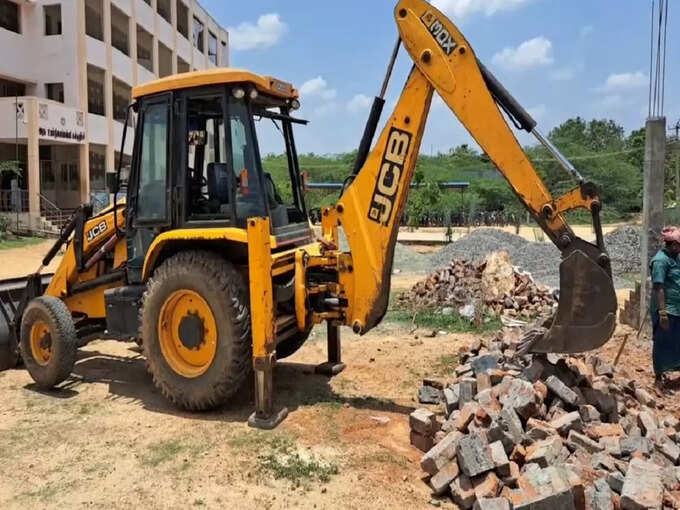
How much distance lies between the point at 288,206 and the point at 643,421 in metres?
3.64

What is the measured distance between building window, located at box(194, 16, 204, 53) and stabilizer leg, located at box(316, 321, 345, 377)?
37451 millimetres

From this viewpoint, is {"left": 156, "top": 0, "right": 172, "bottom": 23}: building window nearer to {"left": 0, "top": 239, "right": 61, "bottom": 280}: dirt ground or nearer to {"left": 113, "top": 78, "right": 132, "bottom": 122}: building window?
{"left": 113, "top": 78, "right": 132, "bottom": 122}: building window

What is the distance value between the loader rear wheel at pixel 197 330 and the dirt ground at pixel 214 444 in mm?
276

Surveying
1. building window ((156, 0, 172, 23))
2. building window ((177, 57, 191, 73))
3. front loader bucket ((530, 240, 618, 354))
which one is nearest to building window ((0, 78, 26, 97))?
building window ((156, 0, 172, 23))

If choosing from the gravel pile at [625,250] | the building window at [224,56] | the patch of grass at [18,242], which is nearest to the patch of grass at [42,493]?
the gravel pile at [625,250]

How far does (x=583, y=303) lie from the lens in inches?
179

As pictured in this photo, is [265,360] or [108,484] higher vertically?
[265,360]

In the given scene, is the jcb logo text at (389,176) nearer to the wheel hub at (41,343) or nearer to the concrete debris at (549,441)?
the concrete debris at (549,441)

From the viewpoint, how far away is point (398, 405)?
18.7 ft

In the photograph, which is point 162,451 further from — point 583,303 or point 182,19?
point 182,19

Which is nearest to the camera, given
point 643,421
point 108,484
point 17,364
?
point 108,484

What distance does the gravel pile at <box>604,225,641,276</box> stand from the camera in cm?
1516

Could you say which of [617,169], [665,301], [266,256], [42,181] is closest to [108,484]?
[266,256]

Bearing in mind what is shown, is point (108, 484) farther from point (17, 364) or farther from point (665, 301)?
point (665, 301)
